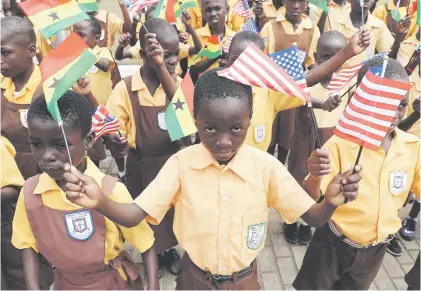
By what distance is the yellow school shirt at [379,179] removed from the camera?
7.50 feet

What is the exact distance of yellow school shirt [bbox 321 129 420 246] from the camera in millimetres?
2285

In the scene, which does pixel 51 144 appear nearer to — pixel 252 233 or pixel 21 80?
pixel 252 233

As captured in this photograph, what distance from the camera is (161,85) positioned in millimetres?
3096

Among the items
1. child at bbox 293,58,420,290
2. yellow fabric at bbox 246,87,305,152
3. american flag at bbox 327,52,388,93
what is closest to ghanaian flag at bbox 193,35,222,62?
yellow fabric at bbox 246,87,305,152

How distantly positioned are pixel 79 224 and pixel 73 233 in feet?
0.16

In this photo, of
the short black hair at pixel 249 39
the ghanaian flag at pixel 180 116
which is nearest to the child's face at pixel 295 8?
the short black hair at pixel 249 39

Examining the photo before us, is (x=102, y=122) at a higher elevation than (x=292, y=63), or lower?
lower

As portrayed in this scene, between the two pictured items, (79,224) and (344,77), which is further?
(344,77)

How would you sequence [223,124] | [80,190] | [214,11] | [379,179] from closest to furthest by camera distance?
[80,190], [223,124], [379,179], [214,11]

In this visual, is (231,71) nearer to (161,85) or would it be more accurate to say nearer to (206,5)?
(161,85)

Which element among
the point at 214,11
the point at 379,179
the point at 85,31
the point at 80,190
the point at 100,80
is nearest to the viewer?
the point at 80,190

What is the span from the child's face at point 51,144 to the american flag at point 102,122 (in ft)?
2.81

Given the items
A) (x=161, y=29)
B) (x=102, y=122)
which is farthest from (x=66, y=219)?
(x=161, y=29)

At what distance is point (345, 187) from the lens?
5.43 ft
